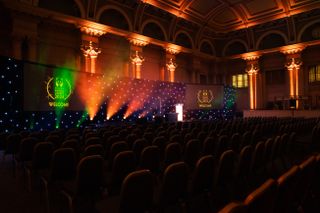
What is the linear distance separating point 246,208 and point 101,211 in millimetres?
1598

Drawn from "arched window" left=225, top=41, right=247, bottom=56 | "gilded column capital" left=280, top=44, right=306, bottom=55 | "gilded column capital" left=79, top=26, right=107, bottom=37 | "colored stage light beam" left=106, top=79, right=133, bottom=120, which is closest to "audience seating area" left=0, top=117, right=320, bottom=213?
"colored stage light beam" left=106, top=79, right=133, bottom=120

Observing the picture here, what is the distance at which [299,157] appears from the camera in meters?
6.18

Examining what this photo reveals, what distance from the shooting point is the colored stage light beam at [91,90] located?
12.2 metres

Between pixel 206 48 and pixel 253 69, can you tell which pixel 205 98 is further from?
pixel 206 48

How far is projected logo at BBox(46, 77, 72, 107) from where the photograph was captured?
10.8 m

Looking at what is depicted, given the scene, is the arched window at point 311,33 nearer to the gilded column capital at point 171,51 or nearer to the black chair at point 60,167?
the gilded column capital at point 171,51

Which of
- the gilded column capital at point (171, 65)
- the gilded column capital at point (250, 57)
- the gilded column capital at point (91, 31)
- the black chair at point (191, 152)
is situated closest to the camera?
the black chair at point (191, 152)

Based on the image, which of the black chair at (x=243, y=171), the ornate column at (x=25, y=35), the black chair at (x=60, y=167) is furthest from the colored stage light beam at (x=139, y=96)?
the black chair at (x=243, y=171)

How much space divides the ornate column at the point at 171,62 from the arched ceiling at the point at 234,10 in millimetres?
3157

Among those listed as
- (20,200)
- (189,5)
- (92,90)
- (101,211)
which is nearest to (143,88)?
(92,90)

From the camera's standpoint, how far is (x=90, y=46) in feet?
47.0

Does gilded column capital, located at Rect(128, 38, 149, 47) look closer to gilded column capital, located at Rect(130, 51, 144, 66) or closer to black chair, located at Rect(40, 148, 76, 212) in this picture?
gilded column capital, located at Rect(130, 51, 144, 66)

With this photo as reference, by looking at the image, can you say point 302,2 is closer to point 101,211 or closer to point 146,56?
point 146,56

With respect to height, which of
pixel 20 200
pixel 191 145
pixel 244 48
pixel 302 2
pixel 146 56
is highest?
pixel 302 2
